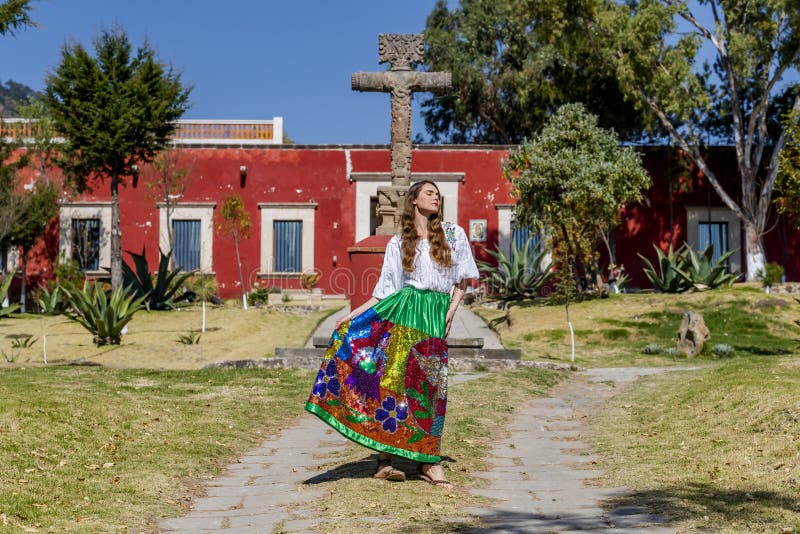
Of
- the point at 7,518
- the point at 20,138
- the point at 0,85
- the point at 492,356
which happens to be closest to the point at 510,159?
the point at 492,356

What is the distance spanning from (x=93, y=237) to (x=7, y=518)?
2312 centimetres

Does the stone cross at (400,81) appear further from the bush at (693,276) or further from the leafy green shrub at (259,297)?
the leafy green shrub at (259,297)

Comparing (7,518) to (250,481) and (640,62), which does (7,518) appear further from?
(640,62)

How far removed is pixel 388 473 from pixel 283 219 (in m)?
21.5

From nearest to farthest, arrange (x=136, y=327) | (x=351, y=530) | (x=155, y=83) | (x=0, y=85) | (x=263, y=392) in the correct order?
(x=351, y=530)
(x=263, y=392)
(x=136, y=327)
(x=155, y=83)
(x=0, y=85)

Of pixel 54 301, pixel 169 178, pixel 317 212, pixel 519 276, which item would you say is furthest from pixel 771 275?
pixel 54 301

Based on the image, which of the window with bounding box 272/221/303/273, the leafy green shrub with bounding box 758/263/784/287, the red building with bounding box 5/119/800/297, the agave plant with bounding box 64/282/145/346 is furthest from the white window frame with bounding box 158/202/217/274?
the leafy green shrub with bounding box 758/263/784/287

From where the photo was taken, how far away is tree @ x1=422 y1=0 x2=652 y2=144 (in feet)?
92.6

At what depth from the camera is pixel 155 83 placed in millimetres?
22109

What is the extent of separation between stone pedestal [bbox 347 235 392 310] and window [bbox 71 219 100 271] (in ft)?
53.3

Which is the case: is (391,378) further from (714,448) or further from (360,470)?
(714,448)

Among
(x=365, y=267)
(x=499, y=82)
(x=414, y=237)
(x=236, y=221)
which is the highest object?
(x=499, y=82)

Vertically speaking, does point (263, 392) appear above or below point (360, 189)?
below

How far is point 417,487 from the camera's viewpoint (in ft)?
17.6
